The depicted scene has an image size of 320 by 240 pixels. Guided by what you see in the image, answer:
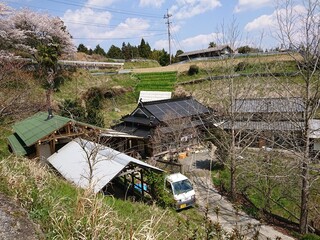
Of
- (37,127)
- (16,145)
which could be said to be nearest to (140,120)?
(37,127)

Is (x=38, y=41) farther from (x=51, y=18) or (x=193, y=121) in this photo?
(x=193, y=121)

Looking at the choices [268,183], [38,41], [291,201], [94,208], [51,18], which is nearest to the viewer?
[94,208]

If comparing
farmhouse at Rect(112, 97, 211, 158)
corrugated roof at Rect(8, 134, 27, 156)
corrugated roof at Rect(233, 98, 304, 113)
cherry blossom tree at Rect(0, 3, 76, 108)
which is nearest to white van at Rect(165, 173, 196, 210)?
corrugated roof at Rect(233, 98, 304, 113)

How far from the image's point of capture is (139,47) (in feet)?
223

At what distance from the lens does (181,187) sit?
13758 mm

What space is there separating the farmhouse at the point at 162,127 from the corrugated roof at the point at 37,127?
23.0ft

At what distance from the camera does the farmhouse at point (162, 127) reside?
21.5 meters

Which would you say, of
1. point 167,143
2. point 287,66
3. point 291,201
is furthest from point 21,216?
point 287,66

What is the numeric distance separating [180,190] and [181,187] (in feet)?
0.66

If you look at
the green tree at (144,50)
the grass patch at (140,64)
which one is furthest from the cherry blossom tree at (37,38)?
the green tree at (144,50)

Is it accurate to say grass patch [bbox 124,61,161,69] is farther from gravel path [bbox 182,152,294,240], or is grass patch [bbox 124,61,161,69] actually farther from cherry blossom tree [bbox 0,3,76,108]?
gravel path [bbox 182,152,294,240]

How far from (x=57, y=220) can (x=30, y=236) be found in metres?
0.50

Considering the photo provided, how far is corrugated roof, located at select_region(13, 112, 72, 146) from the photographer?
15.9 m

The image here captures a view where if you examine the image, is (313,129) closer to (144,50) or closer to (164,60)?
(164,60)
